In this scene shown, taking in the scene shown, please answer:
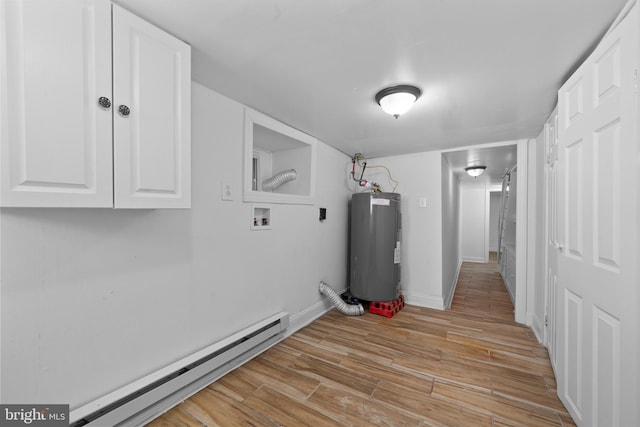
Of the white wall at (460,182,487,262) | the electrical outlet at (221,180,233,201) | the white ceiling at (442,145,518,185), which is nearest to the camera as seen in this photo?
the electrical outlet at (221,180,233,201)

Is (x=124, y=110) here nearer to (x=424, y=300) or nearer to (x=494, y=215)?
(x=424, y=300)

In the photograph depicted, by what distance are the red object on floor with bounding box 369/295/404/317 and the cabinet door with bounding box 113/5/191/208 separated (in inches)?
96.1

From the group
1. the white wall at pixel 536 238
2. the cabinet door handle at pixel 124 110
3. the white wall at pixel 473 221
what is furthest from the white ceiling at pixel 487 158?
the cabinet door handle at pixel 124 110

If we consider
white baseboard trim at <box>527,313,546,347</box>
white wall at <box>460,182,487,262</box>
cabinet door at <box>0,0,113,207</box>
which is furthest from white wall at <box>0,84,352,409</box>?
white wall at <box>460,182,487,262</box>

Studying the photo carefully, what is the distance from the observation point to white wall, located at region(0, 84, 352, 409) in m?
0.99

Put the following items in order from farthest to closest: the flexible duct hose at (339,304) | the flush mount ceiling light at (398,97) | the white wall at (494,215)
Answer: the white wall at (494,215) → the flexible duct hose at (339,304) → the flush mount ceiling light at (398,97)

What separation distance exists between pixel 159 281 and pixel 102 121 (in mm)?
905

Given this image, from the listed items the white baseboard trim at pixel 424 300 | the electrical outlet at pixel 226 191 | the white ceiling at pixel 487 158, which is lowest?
the white baseboard trim at pixel 424 300

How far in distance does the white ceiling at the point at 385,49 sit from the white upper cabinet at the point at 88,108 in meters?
0.18

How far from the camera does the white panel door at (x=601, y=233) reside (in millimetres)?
898

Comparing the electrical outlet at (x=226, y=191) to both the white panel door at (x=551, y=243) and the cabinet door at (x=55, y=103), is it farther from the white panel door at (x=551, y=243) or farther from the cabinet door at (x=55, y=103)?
the white panel door at (x=551, y=243)

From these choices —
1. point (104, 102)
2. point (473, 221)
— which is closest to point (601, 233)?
point (104, 102)

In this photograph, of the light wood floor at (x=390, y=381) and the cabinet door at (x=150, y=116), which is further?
the light wood floor at (x=390, y=381)

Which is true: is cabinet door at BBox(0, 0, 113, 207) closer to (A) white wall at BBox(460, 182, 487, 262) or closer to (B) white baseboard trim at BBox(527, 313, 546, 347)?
(B) white baseboard trim at BBox(527, 313, 546, 347)
